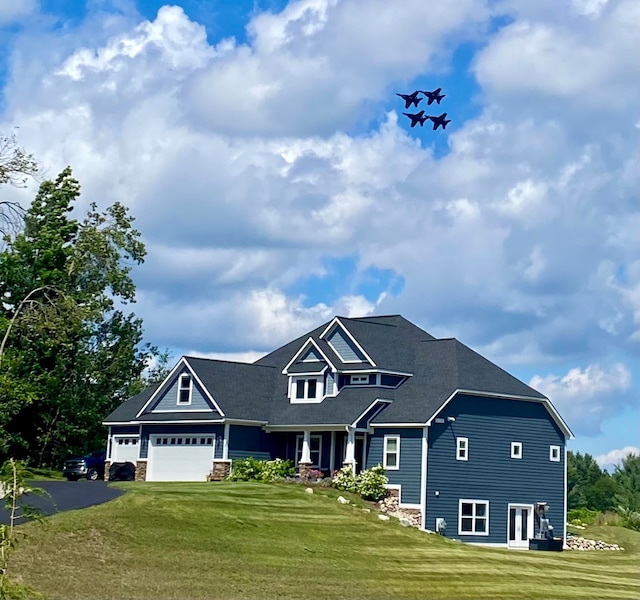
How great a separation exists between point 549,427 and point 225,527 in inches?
772

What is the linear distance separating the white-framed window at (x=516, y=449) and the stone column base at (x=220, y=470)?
11537mm

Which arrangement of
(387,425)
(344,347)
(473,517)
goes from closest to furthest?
(387,425) < (473,517) < (344,347)

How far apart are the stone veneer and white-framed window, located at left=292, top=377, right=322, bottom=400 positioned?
24.2 ft

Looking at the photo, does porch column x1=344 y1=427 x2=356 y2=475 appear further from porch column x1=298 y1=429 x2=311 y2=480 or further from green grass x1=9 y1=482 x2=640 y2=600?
green grass x1=9 y1=482 x2=640 y2=600

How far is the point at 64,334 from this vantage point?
2096 inches

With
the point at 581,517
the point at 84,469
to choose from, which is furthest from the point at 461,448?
the point at 84,469

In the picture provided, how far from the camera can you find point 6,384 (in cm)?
5250

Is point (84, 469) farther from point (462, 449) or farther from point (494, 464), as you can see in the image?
point (494, 464)

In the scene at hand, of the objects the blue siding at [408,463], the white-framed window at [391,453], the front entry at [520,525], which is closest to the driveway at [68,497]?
the white-framed window at [391,453]

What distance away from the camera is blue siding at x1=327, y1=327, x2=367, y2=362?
47562mm

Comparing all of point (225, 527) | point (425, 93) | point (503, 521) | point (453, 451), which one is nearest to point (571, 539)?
point (503, 521)

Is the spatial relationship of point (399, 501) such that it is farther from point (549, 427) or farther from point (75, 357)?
point (75, 357)

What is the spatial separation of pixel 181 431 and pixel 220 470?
3264mm

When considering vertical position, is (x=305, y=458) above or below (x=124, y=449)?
below
